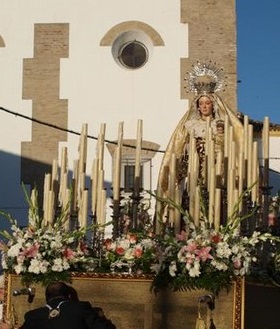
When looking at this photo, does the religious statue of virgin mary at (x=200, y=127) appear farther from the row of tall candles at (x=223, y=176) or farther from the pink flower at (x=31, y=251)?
the pink flower at (x=31, y=251)

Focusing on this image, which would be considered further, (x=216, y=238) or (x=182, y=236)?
(x=182, y=236)

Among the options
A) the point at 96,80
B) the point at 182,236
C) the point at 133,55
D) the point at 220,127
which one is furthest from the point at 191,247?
the point at 133,55

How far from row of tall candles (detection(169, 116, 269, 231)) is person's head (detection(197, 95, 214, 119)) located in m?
0.89

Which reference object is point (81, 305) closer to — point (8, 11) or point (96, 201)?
point (96, 201)

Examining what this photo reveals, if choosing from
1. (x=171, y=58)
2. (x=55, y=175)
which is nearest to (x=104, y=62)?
(x=171, y=58)

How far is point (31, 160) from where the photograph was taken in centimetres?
1311

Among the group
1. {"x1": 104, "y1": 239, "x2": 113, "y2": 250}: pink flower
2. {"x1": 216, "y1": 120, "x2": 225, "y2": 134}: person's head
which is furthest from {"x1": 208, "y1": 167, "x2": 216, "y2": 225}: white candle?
{"x1": 216, "y1": 120, "x2": 225, "y2": 134}: person's head

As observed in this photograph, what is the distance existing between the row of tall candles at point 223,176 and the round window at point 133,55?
7.17 metres

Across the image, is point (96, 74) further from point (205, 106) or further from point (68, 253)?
point (68, 253)

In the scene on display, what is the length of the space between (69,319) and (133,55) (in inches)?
385

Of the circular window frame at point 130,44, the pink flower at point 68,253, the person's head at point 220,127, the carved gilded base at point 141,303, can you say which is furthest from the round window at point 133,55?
the carved gilded base at point 141,303

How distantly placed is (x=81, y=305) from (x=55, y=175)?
2183mm

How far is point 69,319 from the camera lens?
13.6 feet

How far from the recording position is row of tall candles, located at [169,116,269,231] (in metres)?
5.59
